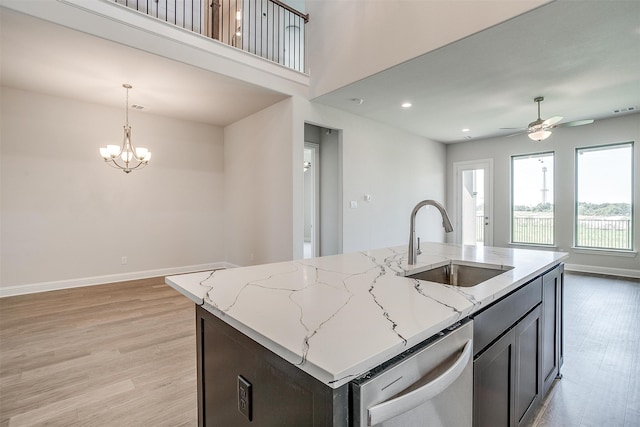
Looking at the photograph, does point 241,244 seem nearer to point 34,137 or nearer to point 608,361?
point 34,137

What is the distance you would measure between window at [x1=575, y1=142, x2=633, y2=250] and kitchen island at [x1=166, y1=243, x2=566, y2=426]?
5324mm

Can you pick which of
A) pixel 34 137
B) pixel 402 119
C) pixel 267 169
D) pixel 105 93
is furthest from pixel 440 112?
pixel 34 137

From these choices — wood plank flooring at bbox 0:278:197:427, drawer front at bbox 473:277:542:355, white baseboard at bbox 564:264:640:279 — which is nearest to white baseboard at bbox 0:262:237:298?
wood plank flooring at bbox 0:278:197:427

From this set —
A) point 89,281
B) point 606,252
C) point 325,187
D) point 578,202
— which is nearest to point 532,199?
point 578,202

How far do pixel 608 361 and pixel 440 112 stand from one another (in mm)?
3928

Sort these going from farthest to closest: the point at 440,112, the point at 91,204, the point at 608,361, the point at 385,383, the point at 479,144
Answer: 1. the point at 479,144
2. the point at 440,112
3. the point at 91,204
4. the point at 608,361
5. the point at 385,383

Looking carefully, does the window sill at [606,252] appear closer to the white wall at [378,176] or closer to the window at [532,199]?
the window at [532,199]

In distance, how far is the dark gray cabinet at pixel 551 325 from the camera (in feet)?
5.70

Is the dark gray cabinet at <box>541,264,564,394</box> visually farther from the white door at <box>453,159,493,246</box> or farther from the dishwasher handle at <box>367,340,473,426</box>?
the white door at <box>453,159,493,246</box>

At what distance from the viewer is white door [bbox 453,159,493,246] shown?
690cm

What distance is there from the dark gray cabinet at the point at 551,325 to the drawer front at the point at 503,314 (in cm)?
21

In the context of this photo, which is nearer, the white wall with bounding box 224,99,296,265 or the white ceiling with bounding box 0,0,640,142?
the white ceiling with bounding box 0,0,640,142

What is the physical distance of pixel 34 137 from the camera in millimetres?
4297

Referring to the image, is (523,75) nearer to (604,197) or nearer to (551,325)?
(551,325)
